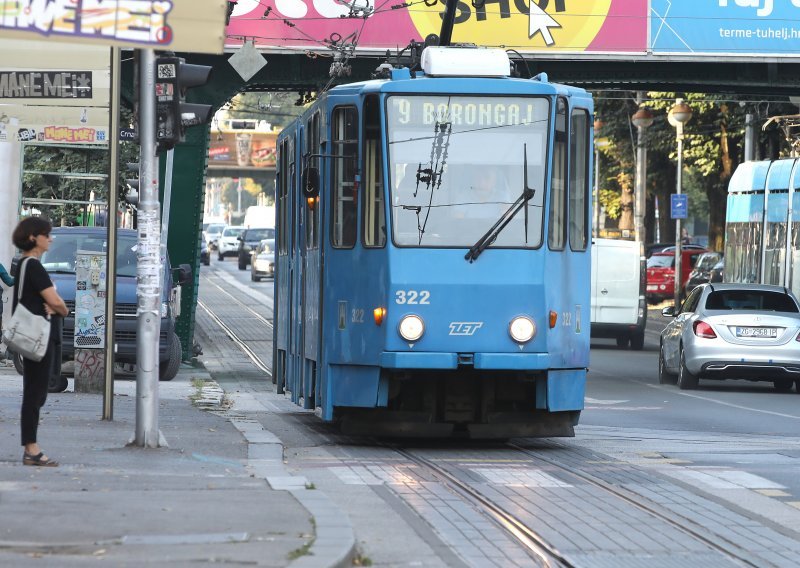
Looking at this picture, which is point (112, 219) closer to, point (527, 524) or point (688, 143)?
point (527, 524)

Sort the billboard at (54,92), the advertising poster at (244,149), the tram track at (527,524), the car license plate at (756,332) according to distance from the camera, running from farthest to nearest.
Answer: the advertising poster at (244,149) → the car license plate at (756,332) → the billboard at (54,92) → the tram track at (527,524)

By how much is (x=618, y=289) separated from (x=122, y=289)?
46.4ft

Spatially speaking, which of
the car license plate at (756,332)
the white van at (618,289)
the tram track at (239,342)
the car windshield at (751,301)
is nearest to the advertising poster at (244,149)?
the tram track at (239,342)

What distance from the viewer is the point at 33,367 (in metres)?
11.7

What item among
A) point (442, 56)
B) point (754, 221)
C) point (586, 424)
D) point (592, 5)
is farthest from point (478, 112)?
point (754, 221)

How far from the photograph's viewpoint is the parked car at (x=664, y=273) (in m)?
53.2

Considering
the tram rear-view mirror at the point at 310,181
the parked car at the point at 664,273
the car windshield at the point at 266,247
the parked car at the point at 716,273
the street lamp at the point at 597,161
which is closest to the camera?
the tram rear-view mirror at the point at 310,181

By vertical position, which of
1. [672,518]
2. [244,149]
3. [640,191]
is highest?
[244,149]

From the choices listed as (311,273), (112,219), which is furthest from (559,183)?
(112,219)

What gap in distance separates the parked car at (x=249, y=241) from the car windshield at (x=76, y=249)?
169 feet

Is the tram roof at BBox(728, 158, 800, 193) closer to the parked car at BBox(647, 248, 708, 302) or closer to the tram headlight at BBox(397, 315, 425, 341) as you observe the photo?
the tram headlight at BBox(397, 315, 425, 341)

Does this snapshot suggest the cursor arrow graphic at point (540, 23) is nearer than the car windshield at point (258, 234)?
Yes

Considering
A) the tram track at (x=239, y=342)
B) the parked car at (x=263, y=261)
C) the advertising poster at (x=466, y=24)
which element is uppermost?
the advertising poster at (x=466, y=24)

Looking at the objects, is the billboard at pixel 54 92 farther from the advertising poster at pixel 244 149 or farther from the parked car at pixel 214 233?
the parked car at pixel 214 233
